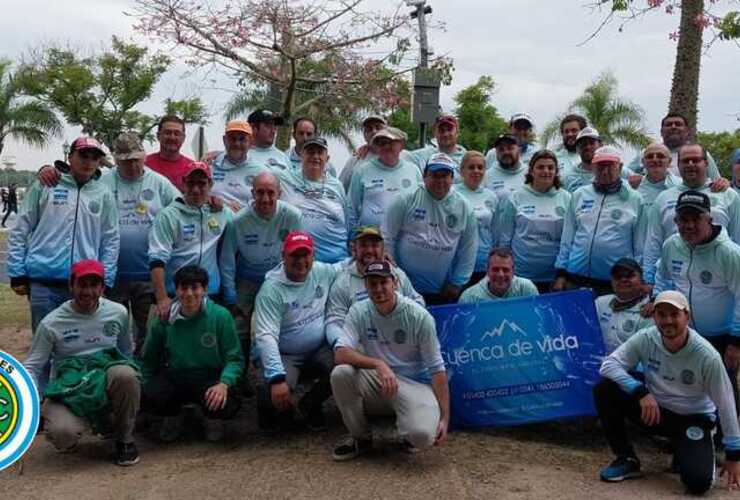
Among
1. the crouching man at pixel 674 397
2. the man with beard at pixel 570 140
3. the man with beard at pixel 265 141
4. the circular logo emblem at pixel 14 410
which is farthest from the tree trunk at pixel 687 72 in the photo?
the circular logo emblem at pixel 14 410

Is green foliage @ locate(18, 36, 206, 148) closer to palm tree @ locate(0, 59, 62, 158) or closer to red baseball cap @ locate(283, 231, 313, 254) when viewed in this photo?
palm tree @ locate(0, 59, 62, 158)

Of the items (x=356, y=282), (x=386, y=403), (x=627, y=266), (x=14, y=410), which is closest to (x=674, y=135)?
(x=627, y=266)

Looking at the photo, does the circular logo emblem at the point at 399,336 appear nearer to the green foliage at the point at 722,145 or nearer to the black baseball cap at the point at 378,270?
the black baseball cap at the point at 378,270

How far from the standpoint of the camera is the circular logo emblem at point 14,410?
4355 mm

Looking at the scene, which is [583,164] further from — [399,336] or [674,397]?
[399,336]

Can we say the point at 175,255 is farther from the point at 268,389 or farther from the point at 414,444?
the point at 414,444

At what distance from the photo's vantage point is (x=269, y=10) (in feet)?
46.4

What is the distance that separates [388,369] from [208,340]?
144cm

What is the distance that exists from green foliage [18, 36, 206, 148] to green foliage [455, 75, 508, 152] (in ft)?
39.2

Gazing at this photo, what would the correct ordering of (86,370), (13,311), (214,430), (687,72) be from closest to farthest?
(86,370), (214,430), (687,72), (13,311)

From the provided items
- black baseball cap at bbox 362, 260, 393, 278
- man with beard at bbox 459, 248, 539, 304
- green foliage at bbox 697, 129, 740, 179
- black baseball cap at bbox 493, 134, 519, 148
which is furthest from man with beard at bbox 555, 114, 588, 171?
green foliage at bbox 697, 129, 740, 179

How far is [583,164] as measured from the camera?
8.02 m

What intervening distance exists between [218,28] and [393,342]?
32.7 feet

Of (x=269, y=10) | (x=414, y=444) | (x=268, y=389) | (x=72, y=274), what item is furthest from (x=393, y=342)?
(x=269, y=10)
